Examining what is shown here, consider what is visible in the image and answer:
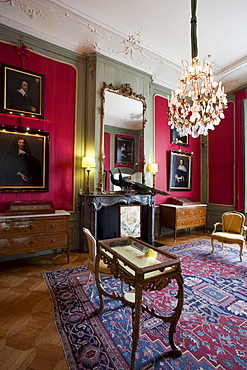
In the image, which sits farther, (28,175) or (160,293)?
(28,175)

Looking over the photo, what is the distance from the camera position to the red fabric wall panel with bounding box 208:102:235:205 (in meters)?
5.78

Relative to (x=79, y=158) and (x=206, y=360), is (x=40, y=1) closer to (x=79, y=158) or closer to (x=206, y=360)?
(x=79, y=158)

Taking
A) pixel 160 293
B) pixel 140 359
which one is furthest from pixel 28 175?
pixel 140 359

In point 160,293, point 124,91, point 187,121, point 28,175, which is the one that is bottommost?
point 160,293

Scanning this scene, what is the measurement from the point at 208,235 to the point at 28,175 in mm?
5089

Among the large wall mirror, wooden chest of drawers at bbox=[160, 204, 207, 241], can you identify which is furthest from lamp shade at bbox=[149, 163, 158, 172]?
wooden chest of drawers at bbox=[160, 204, 207, 241]

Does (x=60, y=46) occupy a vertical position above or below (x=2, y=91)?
above

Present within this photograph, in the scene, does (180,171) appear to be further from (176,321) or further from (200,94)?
(176,321)

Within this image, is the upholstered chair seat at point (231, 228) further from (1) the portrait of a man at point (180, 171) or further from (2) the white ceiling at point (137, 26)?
(2) the white ceiling at point (137, 26)

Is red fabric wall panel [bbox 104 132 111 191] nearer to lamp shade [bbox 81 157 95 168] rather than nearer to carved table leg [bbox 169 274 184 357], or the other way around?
lamp shade [bbox 81 157 95 168]

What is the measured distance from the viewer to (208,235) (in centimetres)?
557

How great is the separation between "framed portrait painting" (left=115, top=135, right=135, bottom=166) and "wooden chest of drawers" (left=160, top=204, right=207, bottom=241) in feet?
5.55

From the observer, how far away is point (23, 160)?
3596 mm

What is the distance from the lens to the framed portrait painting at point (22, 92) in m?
3.43
